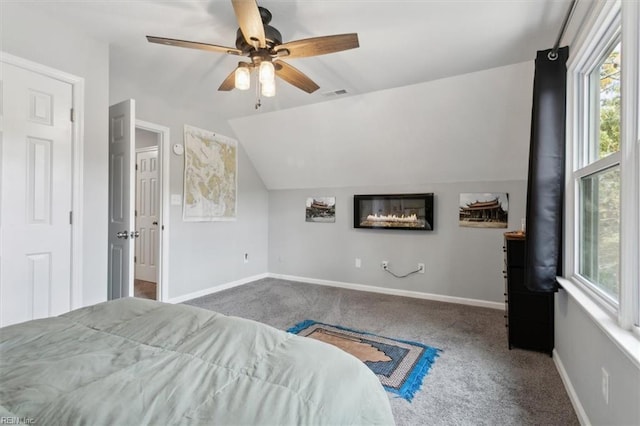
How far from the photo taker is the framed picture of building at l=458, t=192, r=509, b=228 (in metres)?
3.71

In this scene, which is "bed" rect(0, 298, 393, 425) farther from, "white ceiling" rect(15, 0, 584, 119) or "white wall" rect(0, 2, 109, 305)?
"white ceiling" rect(15, 0, 584, 119)

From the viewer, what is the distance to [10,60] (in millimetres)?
2023

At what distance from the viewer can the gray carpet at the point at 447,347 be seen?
5.90ft

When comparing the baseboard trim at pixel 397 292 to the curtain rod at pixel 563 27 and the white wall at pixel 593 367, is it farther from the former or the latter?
the curtain rod at pixel 563 27

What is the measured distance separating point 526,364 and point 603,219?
1.29 m

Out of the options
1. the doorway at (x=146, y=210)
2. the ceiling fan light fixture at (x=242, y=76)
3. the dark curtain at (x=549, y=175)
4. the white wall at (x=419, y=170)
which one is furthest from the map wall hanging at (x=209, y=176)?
the dark curtain at (x=549, y=175)

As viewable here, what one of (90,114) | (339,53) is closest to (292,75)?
(339,53)

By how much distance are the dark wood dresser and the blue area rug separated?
673 mm

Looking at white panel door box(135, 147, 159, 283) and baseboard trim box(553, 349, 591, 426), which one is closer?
baseboard trim box(553, 349, 591, 426)

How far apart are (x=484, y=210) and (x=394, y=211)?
111 centimetres

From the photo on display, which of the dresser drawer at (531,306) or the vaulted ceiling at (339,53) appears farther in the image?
the dresser drawer at (531,306)

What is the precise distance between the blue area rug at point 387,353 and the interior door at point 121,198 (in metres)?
1.59

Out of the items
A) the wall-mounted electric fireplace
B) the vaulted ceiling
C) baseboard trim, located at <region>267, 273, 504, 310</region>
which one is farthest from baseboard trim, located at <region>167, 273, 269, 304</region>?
the vaulted ceiling

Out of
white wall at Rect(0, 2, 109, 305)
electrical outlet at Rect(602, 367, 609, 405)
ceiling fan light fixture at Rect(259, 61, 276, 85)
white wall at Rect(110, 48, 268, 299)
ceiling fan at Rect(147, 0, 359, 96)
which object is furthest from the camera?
white wall at Rect(110, 48, 268, 299)
